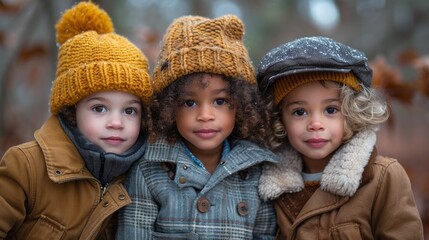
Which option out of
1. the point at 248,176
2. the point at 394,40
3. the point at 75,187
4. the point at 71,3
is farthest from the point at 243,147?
the point at 394,40

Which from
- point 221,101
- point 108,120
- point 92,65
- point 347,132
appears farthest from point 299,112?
point 92,65

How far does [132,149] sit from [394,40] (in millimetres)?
7954

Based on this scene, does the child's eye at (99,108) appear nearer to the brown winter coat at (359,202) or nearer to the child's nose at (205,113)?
the child's nose at (205,113)

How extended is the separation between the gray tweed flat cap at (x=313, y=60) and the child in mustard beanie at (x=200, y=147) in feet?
0.50

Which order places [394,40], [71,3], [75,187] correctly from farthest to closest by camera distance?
[394,40]
[71,3]
[75,187]

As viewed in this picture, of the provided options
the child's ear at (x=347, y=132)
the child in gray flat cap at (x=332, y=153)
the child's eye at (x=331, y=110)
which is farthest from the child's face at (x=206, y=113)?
the child's ear at (x=347, y=132)

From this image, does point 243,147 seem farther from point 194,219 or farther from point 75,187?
point 75,187

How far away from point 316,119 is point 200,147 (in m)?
0.63

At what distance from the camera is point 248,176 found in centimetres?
309

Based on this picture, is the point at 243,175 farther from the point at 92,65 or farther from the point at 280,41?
the point at 280,41

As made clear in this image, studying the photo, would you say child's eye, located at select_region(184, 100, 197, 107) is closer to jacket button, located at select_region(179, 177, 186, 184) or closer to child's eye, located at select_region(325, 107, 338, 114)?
jacket button, located at select_region(179, 177, 186, 184)

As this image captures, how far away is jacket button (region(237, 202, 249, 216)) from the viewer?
296 cm

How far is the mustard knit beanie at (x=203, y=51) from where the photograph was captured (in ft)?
9.34

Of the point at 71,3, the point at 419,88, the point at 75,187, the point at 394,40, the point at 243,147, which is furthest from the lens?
the point at 394,40
